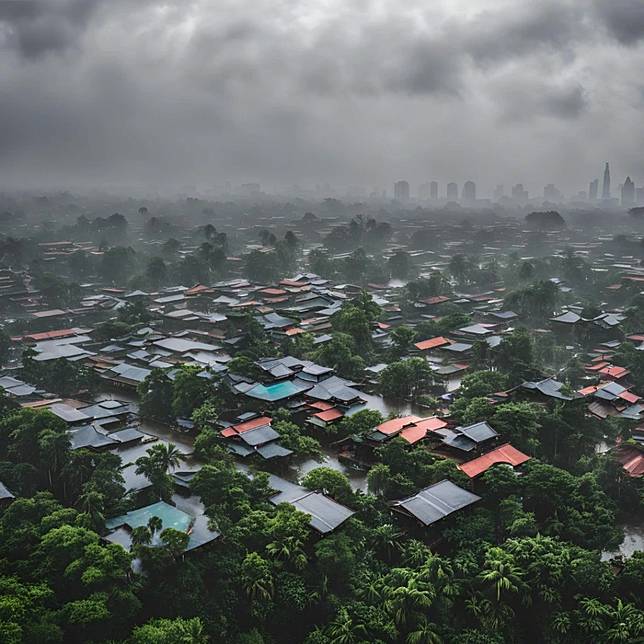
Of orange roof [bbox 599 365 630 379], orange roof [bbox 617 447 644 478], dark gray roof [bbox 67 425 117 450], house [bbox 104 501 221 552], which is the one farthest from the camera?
orange roof [bbox 599 365 630 379]

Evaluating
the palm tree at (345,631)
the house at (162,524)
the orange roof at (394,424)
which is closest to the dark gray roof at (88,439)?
the house at (162,524)

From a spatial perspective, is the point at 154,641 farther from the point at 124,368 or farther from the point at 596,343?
the point at 596,343

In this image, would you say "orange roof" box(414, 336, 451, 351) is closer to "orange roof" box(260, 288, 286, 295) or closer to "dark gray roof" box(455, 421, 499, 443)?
"dark gray roof" box(455, 421, 499, 443)

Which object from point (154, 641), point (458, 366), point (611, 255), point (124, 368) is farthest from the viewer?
point (611, 255)

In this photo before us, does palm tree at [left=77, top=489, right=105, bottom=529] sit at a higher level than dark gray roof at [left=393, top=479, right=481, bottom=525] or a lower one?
higher

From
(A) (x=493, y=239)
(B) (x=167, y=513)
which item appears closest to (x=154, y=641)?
(B) (x=167, y=513)

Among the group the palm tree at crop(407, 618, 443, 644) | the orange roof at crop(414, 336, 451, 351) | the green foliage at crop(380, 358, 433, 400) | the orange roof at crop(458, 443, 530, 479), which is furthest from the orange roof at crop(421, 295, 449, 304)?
the palm tree at crop(407, 618, 443, 644)
